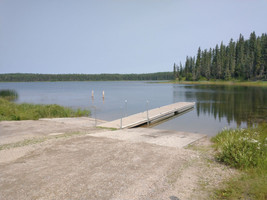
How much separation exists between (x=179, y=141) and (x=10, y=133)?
786 centimetres

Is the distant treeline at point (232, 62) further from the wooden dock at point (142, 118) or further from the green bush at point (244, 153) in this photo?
the green bush at point (244, 153)

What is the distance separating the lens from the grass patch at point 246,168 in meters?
4.00

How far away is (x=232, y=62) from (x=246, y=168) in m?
90.6

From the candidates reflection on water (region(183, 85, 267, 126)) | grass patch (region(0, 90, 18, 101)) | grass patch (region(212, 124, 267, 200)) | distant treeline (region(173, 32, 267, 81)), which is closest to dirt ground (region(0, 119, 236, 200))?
grass patch (region(212, 124, 267, 200))

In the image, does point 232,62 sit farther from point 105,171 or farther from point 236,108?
point 105,171

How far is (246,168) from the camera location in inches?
207

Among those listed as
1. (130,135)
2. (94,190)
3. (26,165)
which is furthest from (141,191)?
(130,135)

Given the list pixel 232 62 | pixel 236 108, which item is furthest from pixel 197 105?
pixel 232 62

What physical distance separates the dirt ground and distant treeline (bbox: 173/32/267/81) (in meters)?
79.3

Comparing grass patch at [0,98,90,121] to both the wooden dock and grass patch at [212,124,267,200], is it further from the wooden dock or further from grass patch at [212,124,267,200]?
grass patch at [212,124,267,200]

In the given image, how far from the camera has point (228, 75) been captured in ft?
281

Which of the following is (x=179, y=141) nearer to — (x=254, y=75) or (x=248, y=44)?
(x=254, y=75)

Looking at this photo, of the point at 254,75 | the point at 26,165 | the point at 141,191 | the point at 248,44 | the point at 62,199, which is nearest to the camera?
the point at 62,199

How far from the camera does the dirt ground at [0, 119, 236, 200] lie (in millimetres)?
4203
